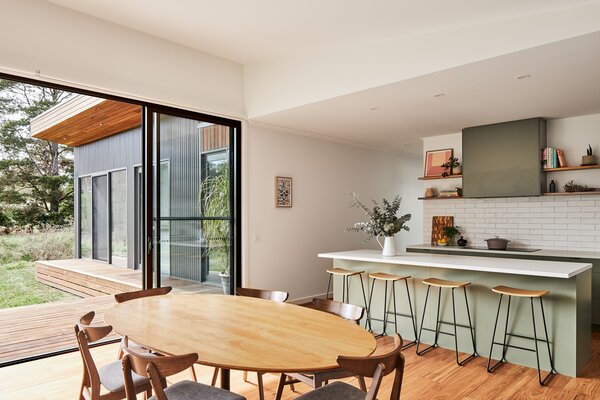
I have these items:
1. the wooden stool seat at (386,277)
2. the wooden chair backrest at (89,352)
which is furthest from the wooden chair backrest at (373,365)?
the wooden stool seat at (386,277)

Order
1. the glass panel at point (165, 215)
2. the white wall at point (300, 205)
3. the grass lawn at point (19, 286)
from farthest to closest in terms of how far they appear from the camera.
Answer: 1. the white wall at point (300, 205)
2. the grass lawn at point (19, 286)
3. the glass panel at point (165, 215)

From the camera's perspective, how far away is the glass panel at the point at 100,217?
743 cm

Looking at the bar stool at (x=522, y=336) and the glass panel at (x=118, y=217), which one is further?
the glass panel at (x=118, y=217)

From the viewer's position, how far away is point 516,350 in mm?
3797

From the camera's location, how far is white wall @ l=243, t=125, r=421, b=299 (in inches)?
223

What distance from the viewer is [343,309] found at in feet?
8.78

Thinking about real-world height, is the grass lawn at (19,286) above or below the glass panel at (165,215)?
below

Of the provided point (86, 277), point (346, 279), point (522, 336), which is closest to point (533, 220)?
point (522, 336)

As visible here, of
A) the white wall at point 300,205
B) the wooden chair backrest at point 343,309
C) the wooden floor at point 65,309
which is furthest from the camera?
the white wall at point 300,205

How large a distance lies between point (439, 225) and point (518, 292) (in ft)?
10.4

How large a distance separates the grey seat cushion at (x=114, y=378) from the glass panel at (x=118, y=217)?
18.1ft


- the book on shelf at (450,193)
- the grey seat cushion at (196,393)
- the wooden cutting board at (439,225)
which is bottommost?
the grey seat cushion at (196,393)

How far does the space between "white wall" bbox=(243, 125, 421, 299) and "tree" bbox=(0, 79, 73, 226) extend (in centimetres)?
257

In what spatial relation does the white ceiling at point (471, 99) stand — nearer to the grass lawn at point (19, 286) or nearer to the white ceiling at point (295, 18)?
the white ceiling at point (295, 18)
